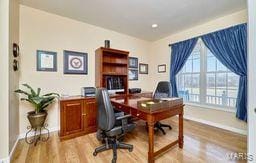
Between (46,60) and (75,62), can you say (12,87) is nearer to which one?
(46,60)

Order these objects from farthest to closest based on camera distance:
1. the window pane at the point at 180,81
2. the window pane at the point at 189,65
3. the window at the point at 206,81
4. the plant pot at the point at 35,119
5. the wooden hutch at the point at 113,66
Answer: the window pane at the point at 180,81 < the window pane at the point at 189,65 < the wooden hutch at the point at 113,66 < the window at the point at 206,81 < the plant pot at the point at 35,119

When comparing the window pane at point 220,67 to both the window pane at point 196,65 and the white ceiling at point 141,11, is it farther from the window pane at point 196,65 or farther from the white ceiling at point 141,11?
the white ceiling at point 141,11

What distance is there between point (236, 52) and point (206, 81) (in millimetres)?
954

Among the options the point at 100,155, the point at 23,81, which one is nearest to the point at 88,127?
the point at 100,155

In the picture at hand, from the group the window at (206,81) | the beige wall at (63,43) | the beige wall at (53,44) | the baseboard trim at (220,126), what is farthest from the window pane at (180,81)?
the beige wall at (53,44)

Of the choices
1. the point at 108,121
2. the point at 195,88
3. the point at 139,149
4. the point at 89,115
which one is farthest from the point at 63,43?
the point at 195,88

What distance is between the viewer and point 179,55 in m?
4.01

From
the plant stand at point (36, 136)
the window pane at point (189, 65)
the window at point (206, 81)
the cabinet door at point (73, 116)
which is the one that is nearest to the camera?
the plant stand at point (36, 136)

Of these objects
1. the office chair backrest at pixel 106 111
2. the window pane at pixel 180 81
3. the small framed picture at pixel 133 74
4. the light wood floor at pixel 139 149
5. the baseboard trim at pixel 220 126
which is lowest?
the light wood floor at pixel 139 149

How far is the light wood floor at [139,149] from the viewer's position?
198 centimetres

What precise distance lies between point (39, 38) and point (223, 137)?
4316 mm

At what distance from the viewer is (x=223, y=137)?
2.69m

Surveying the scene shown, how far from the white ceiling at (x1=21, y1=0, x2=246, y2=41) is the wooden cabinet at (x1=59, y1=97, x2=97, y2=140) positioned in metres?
1.88

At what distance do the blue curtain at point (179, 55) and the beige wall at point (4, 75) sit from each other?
386 centimetres
